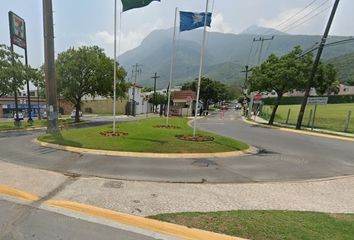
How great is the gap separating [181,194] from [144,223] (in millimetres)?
1812

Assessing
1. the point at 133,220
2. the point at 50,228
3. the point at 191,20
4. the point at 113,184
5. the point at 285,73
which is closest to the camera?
the point at 50,228

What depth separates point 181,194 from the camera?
6789 mm

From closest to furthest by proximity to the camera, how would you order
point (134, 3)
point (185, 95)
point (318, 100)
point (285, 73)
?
point (134, 3)
point (318, 100)
point (285, 73)
point (185, 95)

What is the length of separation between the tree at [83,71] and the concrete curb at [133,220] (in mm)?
28535

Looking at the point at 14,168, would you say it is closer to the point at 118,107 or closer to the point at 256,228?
the point at 256,228

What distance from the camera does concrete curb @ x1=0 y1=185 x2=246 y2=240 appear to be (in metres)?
4.69

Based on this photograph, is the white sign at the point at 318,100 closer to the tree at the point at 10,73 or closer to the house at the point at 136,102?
the tree at the point at 10,73

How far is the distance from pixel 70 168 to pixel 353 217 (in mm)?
7431

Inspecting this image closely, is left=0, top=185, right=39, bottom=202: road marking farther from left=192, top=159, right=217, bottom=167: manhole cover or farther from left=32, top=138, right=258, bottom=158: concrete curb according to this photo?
left=192, top=159, right=217, bottom=167: manhole cover

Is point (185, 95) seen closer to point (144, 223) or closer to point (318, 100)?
point (318, 100)

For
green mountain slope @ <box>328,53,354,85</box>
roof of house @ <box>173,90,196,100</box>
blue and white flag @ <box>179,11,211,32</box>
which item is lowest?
roof of house @ <box>173,90,196,100</box>

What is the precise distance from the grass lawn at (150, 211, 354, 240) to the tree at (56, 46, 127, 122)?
3044 cm

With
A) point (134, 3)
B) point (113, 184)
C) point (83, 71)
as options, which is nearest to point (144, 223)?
point (113, 184)

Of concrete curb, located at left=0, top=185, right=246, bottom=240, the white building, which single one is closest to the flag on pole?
concrete curb, located at left=0, top=185, right=246, bottom=240
